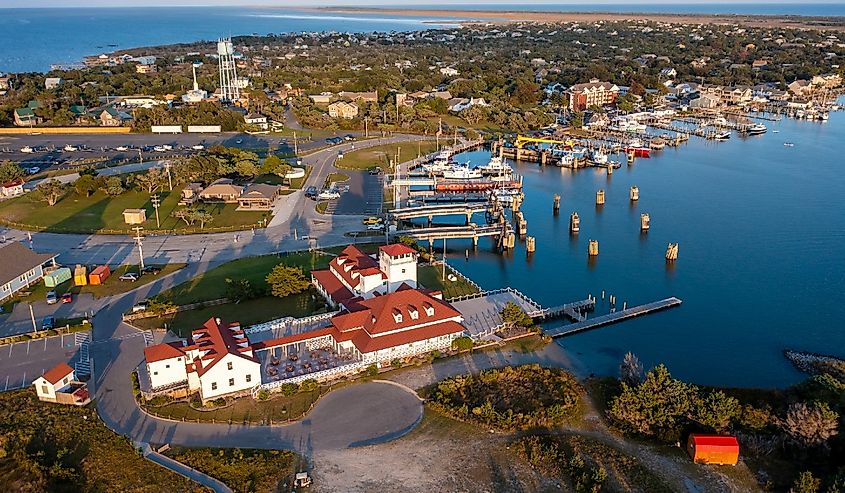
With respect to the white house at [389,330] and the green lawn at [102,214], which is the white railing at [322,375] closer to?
the white house at [389,330]

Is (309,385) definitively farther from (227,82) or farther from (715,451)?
(227,82)

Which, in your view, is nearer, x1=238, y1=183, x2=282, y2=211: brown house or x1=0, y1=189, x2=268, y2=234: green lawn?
x1=0, y1=189, x2=268, y2=234: green lawn

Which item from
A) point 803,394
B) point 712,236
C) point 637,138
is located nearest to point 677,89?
point 637,138

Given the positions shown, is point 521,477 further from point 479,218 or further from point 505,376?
point 479,218

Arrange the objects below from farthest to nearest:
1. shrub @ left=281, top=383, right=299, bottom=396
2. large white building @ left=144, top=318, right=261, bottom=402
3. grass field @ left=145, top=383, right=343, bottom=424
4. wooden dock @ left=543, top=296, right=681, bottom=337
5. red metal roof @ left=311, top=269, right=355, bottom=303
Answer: red metal roof @ left=311, top=269, right=355, bottom=303 → wooden dock @ left=543, top=296, right=681, bottom=337 → shrub @ left=281, top=383, right=299, bottom=396 → large white building @ left=144, top=318, right=261, bottom=402 → grass field @ left=145, top=383, right=343, bottom=424

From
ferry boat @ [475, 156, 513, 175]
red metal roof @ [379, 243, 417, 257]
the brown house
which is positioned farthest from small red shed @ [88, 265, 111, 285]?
ferry boat @ [475, 156, 513, 175]

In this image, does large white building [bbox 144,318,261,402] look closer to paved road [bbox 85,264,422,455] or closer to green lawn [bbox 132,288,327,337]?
paved road [bbox 85,264,422,455]

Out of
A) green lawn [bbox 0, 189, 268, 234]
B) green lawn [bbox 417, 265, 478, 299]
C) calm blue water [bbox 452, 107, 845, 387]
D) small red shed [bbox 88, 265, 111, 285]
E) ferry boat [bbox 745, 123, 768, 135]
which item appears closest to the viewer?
calm blue water [bbox 452, 107, 845, 387]
